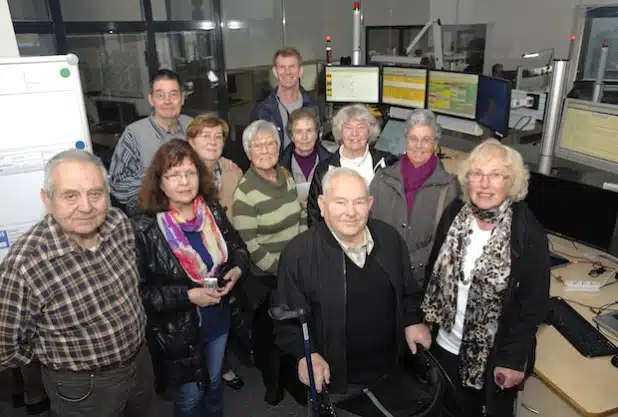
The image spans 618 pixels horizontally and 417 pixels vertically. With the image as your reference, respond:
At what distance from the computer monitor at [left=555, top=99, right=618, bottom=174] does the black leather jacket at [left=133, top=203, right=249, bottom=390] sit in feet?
6.74

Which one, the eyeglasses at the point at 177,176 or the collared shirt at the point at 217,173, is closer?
the eyeglasses at the point at 177,176

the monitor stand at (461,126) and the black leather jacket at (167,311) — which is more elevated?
the monitor stand at (461,126)

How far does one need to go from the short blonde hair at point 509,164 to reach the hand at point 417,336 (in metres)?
0.54

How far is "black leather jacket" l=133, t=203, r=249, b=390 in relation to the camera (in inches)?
72.6

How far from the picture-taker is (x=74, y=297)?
5.05 feet

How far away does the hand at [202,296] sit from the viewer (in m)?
1.88

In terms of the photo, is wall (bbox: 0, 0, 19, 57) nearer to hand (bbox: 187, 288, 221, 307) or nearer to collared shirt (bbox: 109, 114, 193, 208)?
collared shirt (bbox: 109, 114, 193, 208)

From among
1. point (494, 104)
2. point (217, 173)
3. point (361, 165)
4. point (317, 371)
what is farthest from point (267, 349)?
point (494, 104)

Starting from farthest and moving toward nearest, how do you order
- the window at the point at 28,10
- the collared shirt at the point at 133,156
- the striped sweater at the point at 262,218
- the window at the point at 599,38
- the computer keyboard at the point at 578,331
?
the window at the point at 599,38, the window at the point at 28,10, the collared shirt at the point at 133,156, the striped sweater at the point at 262,218, the computer keyboard at the point at 578,331

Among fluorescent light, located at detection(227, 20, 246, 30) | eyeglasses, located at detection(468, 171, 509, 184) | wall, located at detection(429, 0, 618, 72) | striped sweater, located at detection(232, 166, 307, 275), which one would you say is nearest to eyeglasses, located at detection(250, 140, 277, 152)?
striped sweater, located at detection(232, 166, 307, 275)

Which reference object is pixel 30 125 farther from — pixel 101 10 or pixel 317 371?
pixel 101 10

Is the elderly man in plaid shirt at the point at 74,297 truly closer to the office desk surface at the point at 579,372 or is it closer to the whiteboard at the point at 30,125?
the whiteboard at the point at 30,125

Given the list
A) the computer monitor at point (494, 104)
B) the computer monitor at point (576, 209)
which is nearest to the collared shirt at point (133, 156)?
the computer monitor at point (576, 209)

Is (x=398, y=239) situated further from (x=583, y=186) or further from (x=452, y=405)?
(x=583, y=186)
